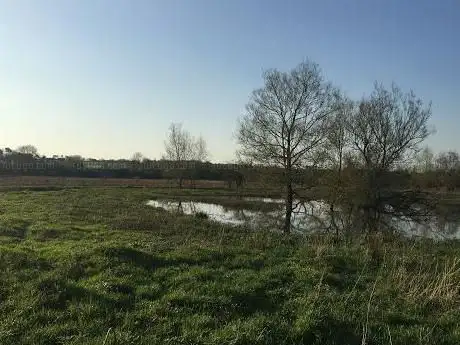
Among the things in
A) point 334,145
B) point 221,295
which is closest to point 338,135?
point 334,145

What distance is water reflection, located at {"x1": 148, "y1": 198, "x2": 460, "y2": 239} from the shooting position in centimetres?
2616

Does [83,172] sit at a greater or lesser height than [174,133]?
lesser

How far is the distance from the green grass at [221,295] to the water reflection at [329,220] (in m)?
12.8

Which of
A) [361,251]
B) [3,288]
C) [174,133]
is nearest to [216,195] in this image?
[174,133]

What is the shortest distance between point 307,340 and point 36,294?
15.1 feet

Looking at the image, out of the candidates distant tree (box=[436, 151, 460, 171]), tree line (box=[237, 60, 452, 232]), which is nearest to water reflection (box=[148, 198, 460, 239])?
tree line (box=[237, 60, 452, 232])

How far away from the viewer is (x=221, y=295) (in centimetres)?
802

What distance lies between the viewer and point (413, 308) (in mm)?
7723

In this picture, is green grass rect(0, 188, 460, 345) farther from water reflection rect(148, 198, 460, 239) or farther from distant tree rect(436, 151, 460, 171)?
distant tree rect(436, 151, 460, 171)

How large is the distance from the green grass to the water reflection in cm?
1275

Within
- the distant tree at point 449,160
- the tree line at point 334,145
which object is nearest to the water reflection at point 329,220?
the tree line at point 334,145

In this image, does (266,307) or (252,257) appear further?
(252,257)

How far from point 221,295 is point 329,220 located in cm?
2423

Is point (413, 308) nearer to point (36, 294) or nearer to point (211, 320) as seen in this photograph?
point (211, 320)
